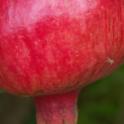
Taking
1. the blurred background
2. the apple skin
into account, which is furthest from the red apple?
the blurred background

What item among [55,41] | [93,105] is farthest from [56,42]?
[93,105]

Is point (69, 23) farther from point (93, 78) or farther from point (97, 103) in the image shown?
point (97, 103)

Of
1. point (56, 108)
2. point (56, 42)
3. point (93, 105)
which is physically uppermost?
point (56, 42)

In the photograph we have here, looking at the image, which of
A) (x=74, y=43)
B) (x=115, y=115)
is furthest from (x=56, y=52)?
(x=115, y=115)

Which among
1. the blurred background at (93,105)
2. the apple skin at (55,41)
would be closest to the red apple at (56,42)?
the apple skin at (55,41)

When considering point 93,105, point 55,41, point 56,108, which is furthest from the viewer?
point 93,105

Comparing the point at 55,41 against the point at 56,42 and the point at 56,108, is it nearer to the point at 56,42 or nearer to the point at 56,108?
the point at 56,42

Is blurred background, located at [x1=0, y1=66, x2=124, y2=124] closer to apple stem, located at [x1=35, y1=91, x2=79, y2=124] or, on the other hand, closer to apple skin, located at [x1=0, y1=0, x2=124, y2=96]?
apple stem, located at [x1=35, y1=91, x2=79, y2=124]
